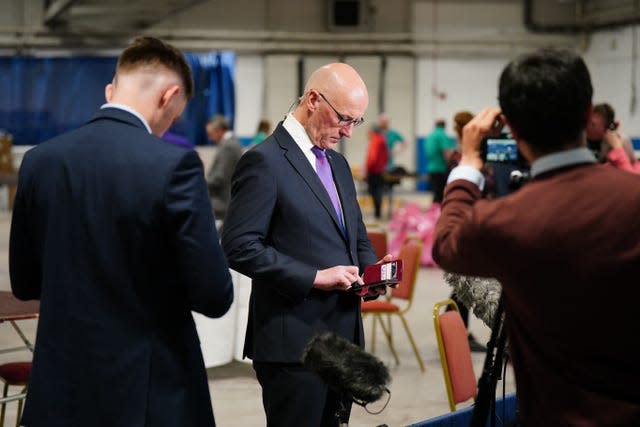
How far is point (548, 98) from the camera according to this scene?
1.45 metres

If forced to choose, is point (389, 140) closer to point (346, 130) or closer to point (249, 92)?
point (249, 92)

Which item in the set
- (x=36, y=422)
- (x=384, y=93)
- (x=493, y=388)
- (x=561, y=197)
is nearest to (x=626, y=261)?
(x=561, y=197)

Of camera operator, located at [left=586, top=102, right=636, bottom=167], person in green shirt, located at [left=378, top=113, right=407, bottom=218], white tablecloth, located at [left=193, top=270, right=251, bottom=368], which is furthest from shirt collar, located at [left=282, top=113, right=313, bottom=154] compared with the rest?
person in green shirt, located at [left=378, top=113, right=407, bottom=218]

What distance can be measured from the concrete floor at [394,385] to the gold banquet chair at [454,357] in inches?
44.9

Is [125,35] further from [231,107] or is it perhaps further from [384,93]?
[384,93]

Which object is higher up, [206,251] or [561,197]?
[561,197]

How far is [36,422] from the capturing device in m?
1.79

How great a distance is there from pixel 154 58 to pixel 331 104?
0.78 meters

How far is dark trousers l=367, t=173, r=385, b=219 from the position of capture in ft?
43.1

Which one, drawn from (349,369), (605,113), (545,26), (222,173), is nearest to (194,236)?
(349,369)

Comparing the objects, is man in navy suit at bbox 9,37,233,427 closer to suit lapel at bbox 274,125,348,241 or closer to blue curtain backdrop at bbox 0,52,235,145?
suit lapel at bbox 274,125,348,241

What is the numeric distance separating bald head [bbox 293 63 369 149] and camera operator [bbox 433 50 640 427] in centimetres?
102

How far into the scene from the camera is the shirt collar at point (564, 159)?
1462 millimetres

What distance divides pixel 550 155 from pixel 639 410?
42 cm
